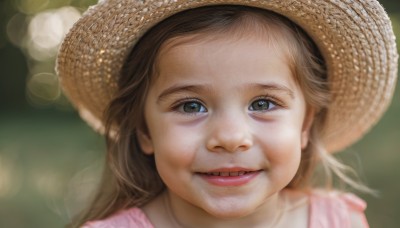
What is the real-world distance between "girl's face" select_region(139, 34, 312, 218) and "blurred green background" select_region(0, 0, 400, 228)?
2.69ft

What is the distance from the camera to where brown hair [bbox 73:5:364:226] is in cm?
190

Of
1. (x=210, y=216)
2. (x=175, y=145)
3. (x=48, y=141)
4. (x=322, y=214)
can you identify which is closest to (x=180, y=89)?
(x=175, y=145)

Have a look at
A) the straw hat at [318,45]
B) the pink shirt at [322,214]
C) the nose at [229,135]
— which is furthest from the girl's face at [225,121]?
the pink shirt at [322,214]

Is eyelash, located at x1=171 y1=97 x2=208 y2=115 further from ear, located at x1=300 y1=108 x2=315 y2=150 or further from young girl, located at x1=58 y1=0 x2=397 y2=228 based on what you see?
ear, located at x1=300 y1=108 x2=315 y2=150

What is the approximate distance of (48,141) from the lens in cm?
427

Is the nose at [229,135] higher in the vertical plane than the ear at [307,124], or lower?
higher

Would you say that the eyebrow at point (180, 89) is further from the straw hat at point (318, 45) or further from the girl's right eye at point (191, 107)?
the straw hat at point (318, 45)

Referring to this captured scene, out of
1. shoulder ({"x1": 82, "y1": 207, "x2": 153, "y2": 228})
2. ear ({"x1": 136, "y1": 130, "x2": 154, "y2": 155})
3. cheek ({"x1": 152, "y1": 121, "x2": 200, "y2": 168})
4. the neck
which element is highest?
cheek ({"x1": 152, "y1": 121, "x2": 200, "y2": 168})

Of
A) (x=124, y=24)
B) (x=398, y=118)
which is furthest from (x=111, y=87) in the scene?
(x=398, y=118)

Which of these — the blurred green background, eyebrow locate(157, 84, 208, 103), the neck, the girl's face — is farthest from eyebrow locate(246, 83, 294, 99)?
the blurred green background

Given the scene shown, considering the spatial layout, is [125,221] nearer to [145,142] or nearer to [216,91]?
[145,142]

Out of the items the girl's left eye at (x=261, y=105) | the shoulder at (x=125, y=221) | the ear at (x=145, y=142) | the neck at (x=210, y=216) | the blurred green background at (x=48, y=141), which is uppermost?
the girl's left eye at (x=261, y=105)

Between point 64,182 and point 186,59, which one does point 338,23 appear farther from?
point 64,182

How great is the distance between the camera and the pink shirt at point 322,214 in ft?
6.98
